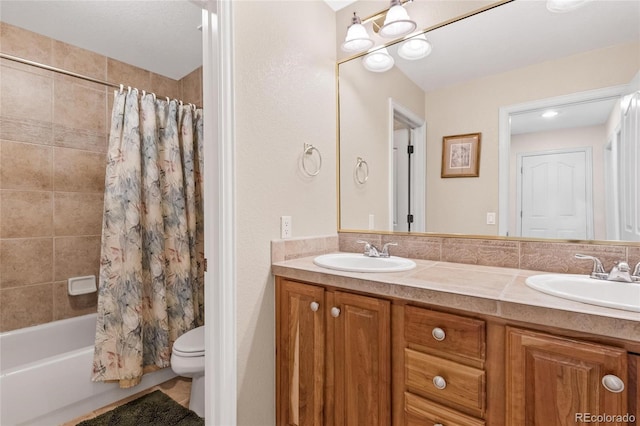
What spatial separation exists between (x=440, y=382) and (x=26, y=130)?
292 cm

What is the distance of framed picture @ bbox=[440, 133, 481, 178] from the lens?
1481 millimetres

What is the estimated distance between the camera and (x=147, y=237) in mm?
2129

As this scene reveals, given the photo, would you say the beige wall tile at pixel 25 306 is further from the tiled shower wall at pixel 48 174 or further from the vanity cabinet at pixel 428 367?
the vanity cabinet at pixel 428 367

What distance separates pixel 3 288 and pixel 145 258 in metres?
0.90

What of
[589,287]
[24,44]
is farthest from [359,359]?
[24,44]

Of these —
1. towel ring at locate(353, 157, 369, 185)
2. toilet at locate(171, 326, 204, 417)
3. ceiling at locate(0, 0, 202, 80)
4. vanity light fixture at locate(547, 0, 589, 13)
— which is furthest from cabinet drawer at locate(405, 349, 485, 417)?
ceiling at locate(0, 0, 202, 80)

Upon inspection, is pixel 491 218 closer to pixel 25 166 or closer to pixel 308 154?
pixel 308 154

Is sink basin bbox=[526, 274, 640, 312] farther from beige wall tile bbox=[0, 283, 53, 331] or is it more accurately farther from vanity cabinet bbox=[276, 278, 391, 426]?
beige wall tile bbox=[0, 283, 53, 331]

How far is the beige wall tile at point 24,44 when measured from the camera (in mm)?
2010

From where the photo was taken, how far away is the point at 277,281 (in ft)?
4.77

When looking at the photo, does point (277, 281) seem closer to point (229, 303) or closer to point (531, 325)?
point (229, 303)

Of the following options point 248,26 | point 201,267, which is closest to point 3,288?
point 201,267

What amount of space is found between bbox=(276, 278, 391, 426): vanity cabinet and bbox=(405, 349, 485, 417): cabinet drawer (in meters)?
0.09

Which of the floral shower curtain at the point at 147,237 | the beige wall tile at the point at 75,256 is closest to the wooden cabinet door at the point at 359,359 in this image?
the floral shower curtain at the point at 147,237
